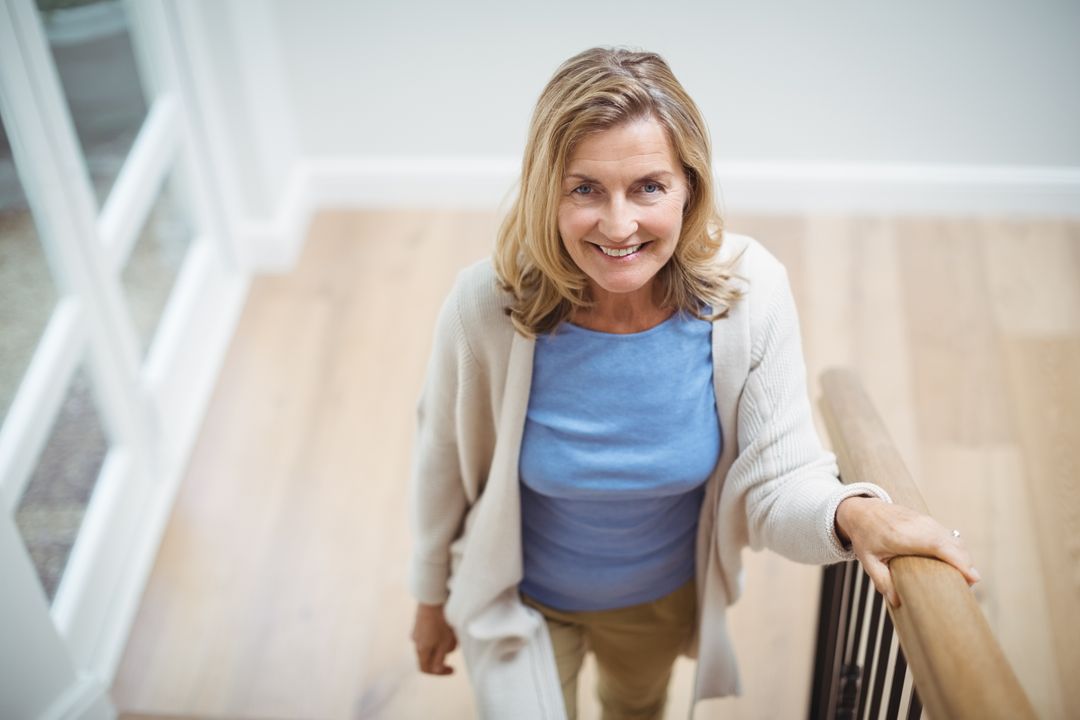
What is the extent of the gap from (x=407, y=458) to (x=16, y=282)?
1094 millimetres

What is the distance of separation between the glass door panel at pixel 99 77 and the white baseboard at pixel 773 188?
2.32 ft

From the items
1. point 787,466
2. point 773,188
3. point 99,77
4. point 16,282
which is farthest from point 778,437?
point 773,188

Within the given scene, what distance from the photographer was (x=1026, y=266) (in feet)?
11.6

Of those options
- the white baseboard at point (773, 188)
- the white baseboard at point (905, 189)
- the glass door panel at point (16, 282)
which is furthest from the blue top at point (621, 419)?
the white baseboard at point (905, 189)

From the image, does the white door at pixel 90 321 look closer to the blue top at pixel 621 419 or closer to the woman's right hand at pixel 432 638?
the woman's right hand at pixel 432 638

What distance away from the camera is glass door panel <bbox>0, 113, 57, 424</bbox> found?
237 cm

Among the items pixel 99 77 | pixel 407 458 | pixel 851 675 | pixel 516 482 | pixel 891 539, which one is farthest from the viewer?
pixel 407 458

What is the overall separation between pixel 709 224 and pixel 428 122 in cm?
238

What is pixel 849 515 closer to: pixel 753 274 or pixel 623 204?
pixel 753 274

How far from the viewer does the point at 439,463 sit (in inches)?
68.6

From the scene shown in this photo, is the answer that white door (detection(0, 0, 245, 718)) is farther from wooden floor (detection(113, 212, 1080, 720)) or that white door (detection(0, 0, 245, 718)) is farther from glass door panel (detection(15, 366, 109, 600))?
wooden floor (detection(113, 212, 1080, 720))

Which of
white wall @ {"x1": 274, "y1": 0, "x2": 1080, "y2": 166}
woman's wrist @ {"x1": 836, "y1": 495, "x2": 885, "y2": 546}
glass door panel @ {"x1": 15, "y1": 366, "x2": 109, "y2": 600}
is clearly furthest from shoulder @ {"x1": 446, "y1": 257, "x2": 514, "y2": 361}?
white wall @ {"x1": 274, "y1": 0, "x2": 1080, "y2": 166}

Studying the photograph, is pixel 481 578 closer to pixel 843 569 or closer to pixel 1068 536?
pixel 843 569

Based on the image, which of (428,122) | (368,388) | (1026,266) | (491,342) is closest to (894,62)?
(1026,266)
